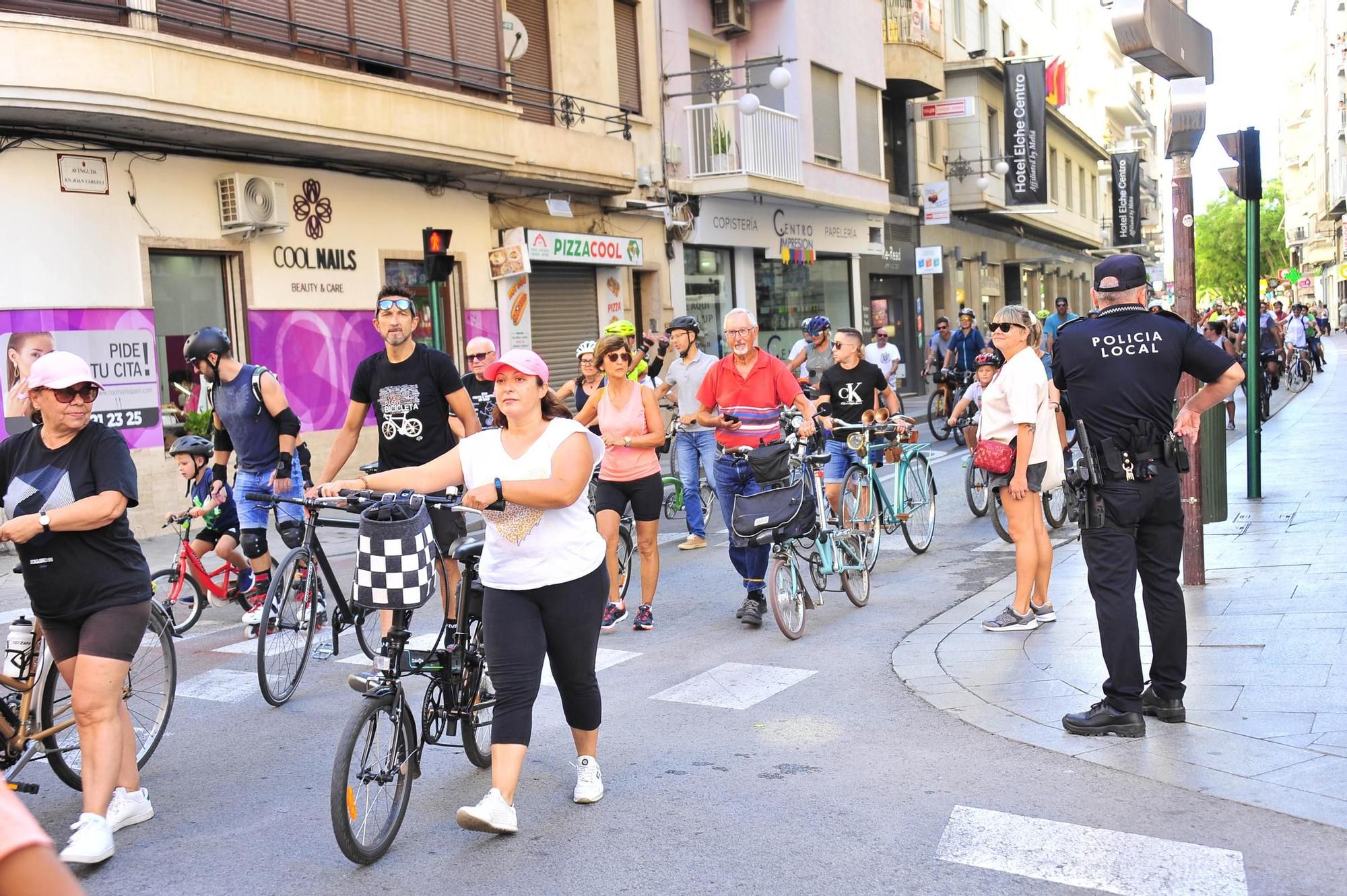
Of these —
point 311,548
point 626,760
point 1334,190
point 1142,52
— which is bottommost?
point 626,760

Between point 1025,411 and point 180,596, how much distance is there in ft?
18.1

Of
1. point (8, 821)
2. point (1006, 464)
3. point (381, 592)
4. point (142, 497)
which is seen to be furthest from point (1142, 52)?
point (142, 497)

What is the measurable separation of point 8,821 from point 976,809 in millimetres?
3668

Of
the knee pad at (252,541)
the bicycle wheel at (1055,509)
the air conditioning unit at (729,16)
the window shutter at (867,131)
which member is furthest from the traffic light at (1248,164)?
the window shutter at (867,131)

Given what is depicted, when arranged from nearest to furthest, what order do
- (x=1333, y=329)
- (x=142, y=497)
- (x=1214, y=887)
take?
(x=1214, y=887) → (x=142, y=497) → (x=1333, y=329)

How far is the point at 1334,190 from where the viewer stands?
6212 centimetres

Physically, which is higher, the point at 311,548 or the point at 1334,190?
the point at 1334,190

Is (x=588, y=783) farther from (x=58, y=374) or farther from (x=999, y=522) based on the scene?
(x=999, y=522)

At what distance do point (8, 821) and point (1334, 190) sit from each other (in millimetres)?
70497

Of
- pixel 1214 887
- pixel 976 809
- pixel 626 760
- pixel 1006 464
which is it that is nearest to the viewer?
pixel 1214 887

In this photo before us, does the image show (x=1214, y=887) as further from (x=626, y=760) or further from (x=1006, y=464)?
(x=1006, y=464)

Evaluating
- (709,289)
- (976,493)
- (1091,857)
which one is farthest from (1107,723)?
(709,289)

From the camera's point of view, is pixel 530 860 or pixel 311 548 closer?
pixel 530 860

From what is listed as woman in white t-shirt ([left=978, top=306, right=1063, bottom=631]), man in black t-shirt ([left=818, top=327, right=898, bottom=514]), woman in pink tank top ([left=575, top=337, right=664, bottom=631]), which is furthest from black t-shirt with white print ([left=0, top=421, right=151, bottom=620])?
man in black t-shirt ([left=818, top=327, right=898, bottom=514])
